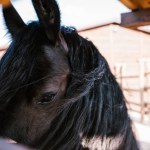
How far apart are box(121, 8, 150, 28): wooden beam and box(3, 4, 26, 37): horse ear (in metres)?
1.40

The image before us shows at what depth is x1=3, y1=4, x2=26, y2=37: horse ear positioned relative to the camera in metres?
A: 1.20

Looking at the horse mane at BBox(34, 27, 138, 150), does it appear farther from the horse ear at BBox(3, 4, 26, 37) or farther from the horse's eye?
the horse ear at BBox(3, 4, 26, 37)

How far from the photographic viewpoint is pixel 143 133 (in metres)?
4.77

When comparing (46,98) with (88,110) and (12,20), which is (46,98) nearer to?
(88,110)

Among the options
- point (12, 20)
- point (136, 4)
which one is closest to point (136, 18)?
point (136, 4)

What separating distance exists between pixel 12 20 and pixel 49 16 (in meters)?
0.28

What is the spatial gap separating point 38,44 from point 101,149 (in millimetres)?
412

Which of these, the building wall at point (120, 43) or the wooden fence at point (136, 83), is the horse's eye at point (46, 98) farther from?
the building wall at point (120, 43)

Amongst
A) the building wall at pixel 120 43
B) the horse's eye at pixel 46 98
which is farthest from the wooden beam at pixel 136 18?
the building wall at pixel 120 43

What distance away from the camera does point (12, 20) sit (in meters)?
1.21

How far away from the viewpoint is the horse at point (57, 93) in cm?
95

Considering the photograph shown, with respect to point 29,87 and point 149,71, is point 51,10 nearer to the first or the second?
point 29,87

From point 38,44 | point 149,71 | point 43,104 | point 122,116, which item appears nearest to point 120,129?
point 122,116

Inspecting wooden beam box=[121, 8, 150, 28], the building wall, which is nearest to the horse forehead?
wooden beam box=[121, 8, 150, 28]
